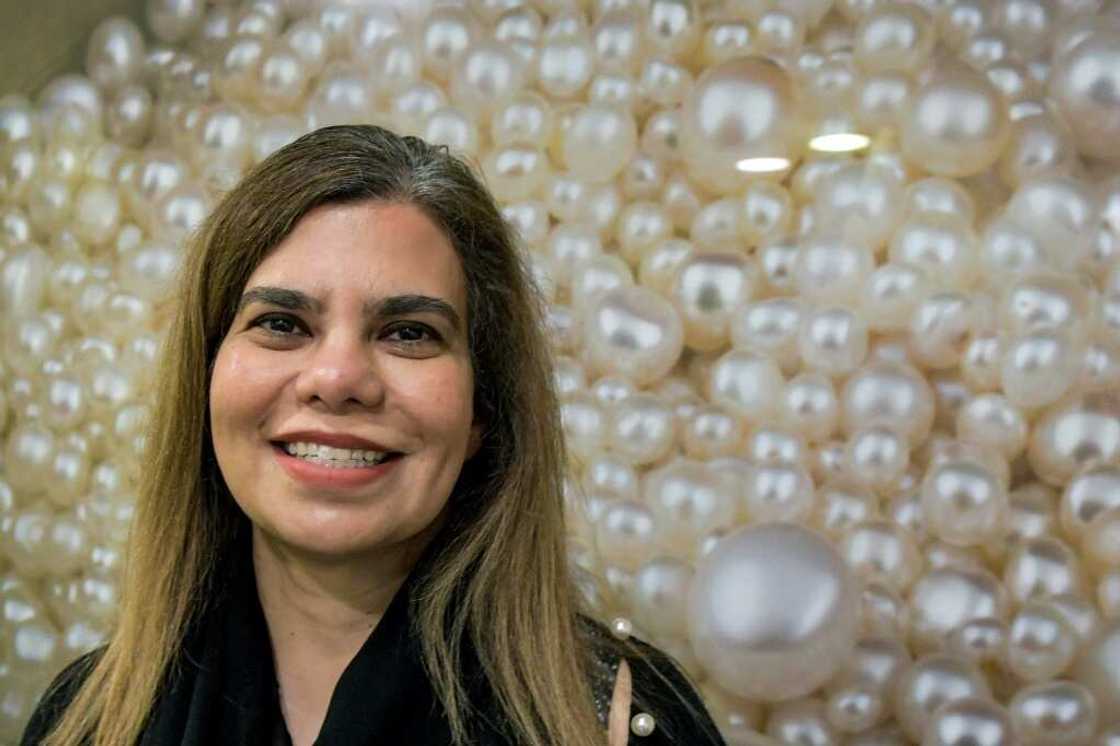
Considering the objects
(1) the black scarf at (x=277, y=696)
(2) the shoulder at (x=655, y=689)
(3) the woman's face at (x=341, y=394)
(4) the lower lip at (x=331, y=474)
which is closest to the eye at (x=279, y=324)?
A: (3) the woman's face at (x=341, y=394)

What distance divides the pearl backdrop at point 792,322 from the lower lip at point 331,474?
0.96 ft

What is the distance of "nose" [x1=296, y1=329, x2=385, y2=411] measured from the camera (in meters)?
1.05

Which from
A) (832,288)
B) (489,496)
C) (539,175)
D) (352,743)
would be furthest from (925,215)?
(352,743)

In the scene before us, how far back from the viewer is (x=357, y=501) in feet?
3.54

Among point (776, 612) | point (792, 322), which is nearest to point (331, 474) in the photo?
point (776, 612)

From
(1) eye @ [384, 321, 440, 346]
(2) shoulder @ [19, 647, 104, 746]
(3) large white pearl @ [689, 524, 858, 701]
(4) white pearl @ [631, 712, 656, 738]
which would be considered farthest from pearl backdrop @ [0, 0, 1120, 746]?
(2) shoulder @ [19, 647, 104, 746]

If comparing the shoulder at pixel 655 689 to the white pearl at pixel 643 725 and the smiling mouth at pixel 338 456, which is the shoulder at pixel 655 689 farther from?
the smiling mouth at pixel 338 456

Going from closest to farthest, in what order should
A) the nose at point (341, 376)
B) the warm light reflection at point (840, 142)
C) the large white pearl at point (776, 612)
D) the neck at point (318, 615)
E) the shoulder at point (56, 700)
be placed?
1. the nose at point (341, 376)
2. the neck at point (318, 615)
3. the shoulder at point (56, 700)
4. the large white pearl at point (776, 612)
5. the warm light reflection at point (840, 142)

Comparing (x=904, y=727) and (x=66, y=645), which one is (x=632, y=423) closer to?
(x=904, y=727)

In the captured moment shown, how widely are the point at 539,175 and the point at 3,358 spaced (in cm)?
90

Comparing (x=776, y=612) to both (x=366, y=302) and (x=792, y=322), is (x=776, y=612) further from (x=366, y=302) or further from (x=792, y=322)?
(x=366, y=302)

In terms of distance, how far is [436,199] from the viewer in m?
1.17

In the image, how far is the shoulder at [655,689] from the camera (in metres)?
1.18

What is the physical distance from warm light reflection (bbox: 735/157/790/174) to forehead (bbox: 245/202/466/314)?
25.1 inches
